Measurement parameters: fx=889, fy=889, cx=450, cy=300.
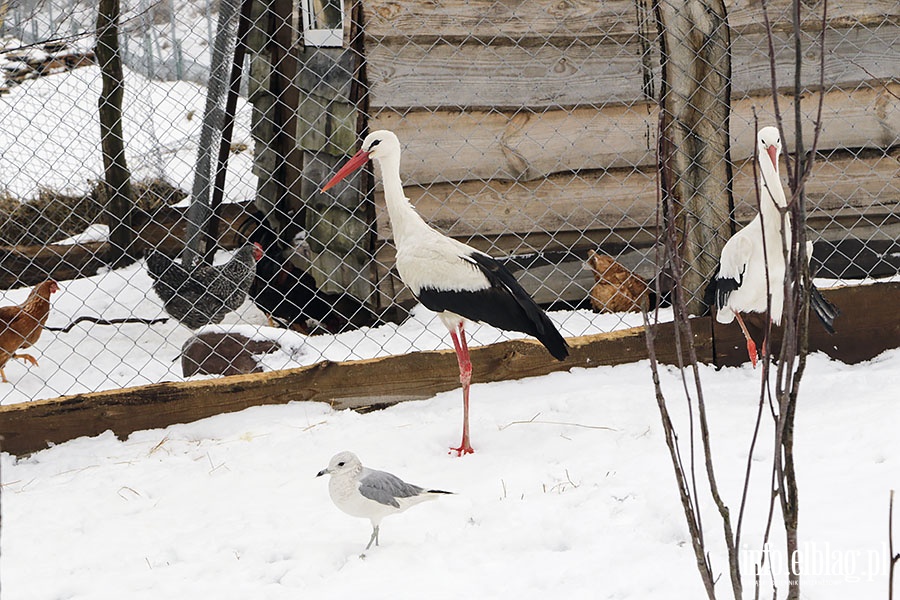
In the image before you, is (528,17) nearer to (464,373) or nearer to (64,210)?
(464,373)

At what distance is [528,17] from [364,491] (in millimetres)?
3023

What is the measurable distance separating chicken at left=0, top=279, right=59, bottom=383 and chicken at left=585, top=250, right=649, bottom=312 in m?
3.06

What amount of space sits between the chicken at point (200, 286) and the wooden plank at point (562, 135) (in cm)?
154

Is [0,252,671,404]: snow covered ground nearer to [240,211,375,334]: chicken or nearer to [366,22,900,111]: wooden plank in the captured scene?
[240,211,375,334]: chicken

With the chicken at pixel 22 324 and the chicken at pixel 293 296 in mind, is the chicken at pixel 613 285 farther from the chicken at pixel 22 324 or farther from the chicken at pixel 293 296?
the chicken at pixel 22 324

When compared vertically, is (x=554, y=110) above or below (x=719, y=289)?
above

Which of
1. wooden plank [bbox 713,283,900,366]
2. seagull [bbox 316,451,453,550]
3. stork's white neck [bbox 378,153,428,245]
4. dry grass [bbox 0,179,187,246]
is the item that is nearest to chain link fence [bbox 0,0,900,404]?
wooden plank [bbox 713,283,900,366]

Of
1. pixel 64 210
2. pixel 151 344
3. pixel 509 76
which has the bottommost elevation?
pixel 151 344

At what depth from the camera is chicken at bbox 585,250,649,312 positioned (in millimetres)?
5016

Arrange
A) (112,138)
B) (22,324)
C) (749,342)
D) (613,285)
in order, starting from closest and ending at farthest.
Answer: (749,342) → (22,324) → (613,285) → (112,138)

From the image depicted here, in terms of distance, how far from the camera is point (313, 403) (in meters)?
3.71

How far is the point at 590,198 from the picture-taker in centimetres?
494

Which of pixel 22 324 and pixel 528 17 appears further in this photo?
pixel 22 324

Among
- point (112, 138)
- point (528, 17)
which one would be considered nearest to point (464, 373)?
point (528, 17)
